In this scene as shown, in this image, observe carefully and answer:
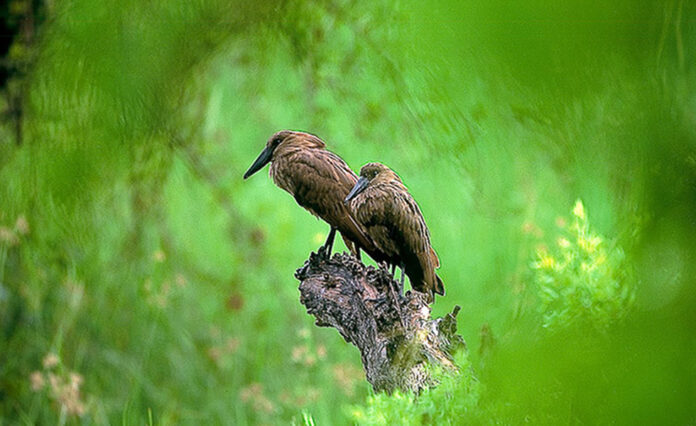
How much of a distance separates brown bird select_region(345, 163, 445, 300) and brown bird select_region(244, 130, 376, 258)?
137mm

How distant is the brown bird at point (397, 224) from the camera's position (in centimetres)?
87

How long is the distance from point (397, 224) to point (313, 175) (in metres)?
0.26

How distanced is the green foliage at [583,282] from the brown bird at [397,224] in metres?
0.61

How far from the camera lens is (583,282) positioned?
203mm

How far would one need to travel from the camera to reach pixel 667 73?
142 mm

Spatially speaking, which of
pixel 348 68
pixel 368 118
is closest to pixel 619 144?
pixel 348 68

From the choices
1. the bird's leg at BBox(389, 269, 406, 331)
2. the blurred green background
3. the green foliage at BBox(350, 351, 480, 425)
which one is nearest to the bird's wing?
the blurred green background

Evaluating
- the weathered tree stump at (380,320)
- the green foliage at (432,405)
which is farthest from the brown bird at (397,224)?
the green foliage at (432,405)

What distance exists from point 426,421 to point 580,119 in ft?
0.46

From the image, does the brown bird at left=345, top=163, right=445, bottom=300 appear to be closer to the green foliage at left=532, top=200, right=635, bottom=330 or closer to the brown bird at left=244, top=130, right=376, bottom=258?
the brown bird at left=244, top=130, right=376, bottom=258

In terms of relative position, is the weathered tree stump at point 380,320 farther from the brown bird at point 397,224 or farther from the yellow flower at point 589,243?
the yellow flower at point 589,243

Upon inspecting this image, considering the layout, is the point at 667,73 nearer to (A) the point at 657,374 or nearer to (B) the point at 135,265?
(A) the point at 657,374

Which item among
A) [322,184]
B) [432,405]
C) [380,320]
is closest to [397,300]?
[380,320]

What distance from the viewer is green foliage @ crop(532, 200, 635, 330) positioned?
0.17m
